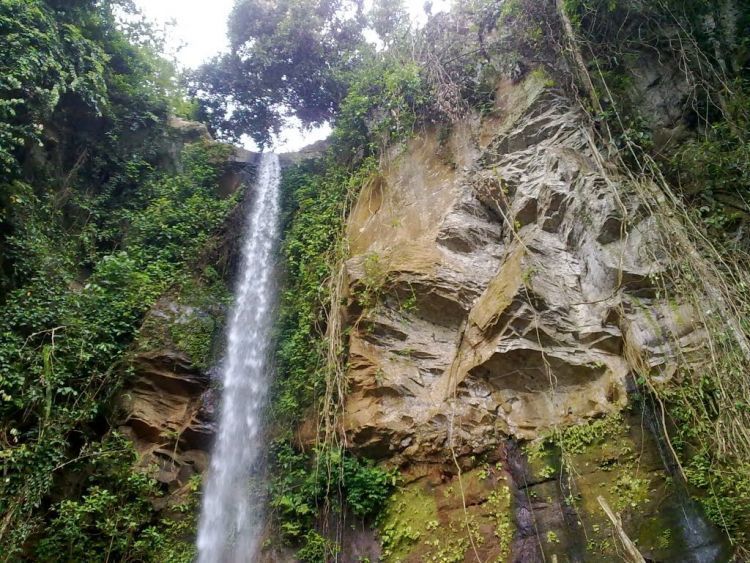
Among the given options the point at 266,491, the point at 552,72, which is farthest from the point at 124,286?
the point at 552,72

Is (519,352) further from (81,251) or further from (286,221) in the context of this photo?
(81,251)

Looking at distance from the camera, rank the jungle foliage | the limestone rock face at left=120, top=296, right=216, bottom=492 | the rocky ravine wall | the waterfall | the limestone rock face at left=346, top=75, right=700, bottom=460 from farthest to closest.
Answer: the limestone rock face at left=120, top=296, right=216, bottom=492, the waterfall, the limestone rock face at left=346, top=75, right=700, bottom=460, the rocky ravine wall, the jungle foliage

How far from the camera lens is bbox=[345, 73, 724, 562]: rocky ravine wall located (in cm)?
398

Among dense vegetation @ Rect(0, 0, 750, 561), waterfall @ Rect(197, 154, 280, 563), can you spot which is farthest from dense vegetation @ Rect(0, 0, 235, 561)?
waterfall @ Rect(197, 154, 280, 563)

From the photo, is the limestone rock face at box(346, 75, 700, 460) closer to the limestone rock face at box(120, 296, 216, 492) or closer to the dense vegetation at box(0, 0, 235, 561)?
the limestone rock face at box(120, 296, 216, 492)

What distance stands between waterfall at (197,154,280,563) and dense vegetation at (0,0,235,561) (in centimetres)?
47

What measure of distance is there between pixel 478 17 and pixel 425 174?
108 inches

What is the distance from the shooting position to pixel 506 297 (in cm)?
498

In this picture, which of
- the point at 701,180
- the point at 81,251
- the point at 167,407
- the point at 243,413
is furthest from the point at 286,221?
the point at 701,180

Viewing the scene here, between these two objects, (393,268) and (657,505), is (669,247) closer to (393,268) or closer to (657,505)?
(657,505)

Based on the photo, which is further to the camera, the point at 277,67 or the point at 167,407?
the point at 277,67

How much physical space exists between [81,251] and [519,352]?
670cm

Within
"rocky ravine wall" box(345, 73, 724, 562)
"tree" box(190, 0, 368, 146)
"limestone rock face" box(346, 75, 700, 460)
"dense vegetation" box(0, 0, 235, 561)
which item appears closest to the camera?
"rocky ravine wall" box(345, 73, 724, 562)

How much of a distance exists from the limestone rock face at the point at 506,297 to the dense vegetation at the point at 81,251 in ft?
9.50
